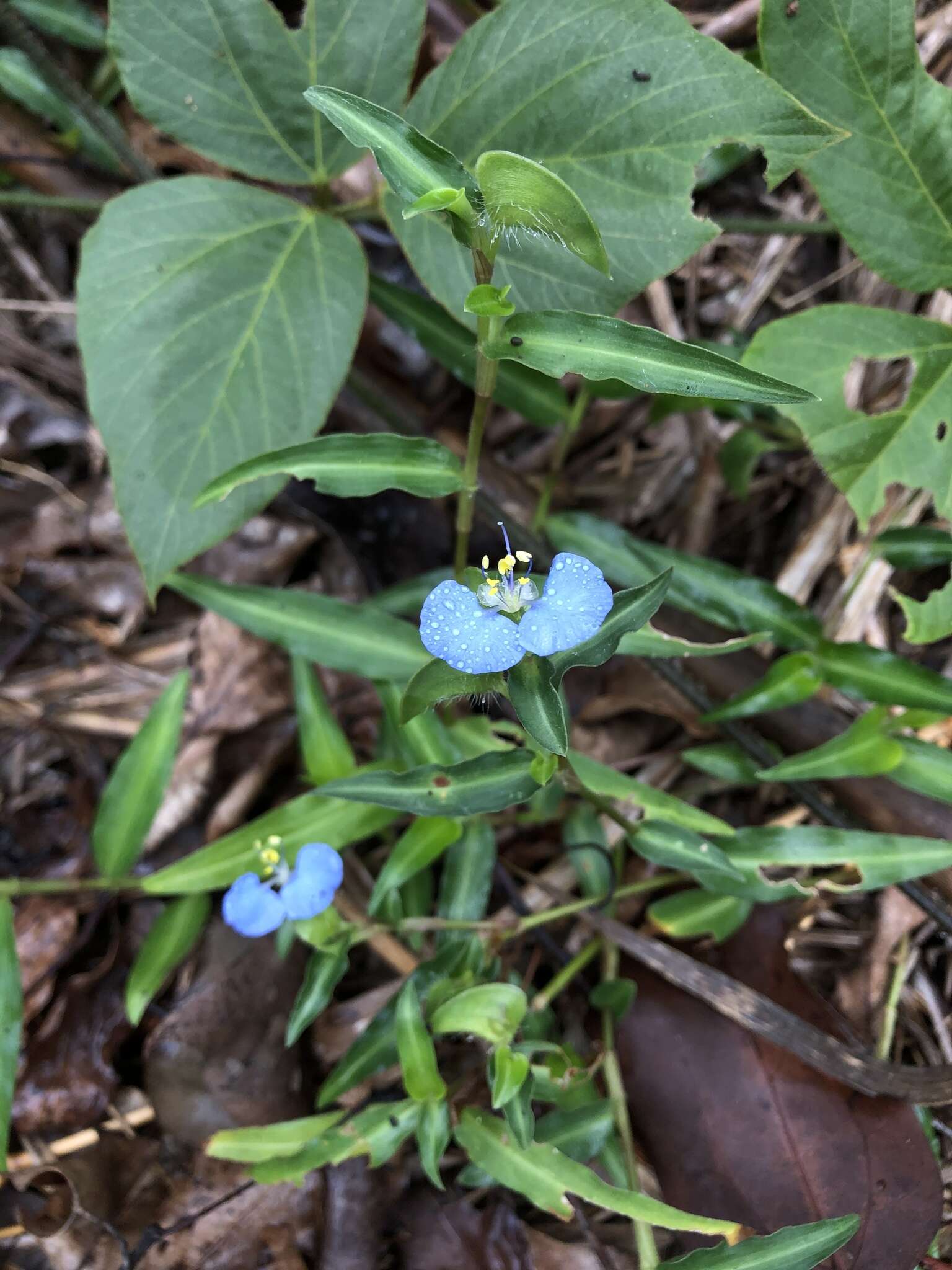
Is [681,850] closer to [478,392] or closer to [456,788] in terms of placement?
[456,788]

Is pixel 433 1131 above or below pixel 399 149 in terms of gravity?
below

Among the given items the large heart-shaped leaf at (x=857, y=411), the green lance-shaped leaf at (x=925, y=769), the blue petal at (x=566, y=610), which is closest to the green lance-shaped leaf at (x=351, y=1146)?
the blue petal at (x=566, y=610)

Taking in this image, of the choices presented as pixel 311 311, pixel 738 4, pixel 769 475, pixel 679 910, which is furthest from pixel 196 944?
pixel 738 4

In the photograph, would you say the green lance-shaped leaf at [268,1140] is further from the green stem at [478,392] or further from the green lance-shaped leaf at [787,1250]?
the green stem at [478,392]

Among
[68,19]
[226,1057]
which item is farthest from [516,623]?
[68,19]

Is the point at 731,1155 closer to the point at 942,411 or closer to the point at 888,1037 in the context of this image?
the point at 888,1037

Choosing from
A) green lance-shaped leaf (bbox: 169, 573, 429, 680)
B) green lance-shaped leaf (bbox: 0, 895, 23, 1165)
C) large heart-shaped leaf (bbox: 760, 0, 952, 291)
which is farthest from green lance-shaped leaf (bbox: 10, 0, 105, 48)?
green lance-shaped leaf (bbox: 0, 895, 23, 1165)

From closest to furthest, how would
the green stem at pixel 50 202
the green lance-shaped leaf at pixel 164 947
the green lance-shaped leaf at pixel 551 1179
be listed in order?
the green lance-shaped leaf at pixel 551 1179 < the green lance-shaped leaf at pixel 164 947 < the green stem at pixel 50 202

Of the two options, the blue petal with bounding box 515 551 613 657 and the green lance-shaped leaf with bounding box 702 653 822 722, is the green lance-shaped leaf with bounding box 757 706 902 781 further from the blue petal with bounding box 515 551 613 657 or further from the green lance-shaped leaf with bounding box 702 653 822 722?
the blue petal with bounding box 515 551 613 657
